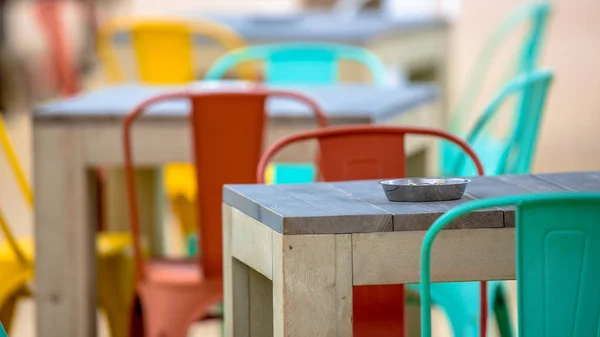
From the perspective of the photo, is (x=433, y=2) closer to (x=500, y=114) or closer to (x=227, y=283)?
(x=500, y=114)

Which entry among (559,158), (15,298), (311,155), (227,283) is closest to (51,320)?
(15,298)

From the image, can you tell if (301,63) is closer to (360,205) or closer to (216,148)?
(216,148)

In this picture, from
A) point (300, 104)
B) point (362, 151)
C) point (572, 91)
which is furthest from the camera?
point (572, 91)

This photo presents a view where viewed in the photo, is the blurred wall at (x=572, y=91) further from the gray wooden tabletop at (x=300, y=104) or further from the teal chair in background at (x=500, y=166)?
the teal chair in background at (x=500, y=166)

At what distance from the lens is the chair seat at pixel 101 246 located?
114 inches

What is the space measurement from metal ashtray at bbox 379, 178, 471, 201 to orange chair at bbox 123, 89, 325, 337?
0.80m

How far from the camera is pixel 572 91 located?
414 cm

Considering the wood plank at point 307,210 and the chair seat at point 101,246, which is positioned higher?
the wood plank at point 307,210

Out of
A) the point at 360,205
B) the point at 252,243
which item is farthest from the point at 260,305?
the point at 360,205

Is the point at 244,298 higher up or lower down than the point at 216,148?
lower down

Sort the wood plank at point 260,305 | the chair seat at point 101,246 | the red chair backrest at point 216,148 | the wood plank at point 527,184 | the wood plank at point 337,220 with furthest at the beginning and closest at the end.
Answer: the chair seat at point 101,246, the red chair backrest at point 216,148, the wood plank at point 260,305, the wood plank at point 527,184, the wood plank at point 337,220

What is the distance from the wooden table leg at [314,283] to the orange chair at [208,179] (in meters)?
0.85

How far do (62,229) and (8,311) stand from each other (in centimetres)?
23

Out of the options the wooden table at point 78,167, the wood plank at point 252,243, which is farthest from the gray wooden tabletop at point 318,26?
the wood plank at point 252,243
